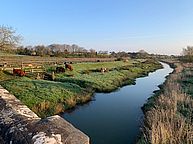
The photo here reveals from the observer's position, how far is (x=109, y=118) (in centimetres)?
1888

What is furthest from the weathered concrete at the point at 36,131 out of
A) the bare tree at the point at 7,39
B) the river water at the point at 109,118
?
the bare tree at the point at 7,39

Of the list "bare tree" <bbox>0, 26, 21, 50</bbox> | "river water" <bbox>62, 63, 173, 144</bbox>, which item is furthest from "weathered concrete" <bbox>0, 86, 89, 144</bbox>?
"bare tree" <bbox>0, 26, 21, 50</bbox>

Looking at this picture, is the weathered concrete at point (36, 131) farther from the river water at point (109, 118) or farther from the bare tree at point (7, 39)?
the bare tree at point (7, 39)

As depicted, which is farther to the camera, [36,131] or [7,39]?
[7,39]

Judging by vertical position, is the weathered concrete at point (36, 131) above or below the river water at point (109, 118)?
above

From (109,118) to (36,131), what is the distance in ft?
52.6

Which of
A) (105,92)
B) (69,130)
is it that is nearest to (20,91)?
(105,92)

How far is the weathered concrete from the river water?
10.3 m

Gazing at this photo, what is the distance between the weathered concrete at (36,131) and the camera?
9.92ft

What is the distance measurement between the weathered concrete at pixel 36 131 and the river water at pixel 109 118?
1030cm

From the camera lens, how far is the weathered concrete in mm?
3023

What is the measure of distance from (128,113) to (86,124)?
496 cm

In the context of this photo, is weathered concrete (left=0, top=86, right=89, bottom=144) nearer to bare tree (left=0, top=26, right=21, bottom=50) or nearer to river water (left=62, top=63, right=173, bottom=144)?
river water (left=62, top=63, right=173, bottom=144)

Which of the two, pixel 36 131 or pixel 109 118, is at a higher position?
pixel 36 131
